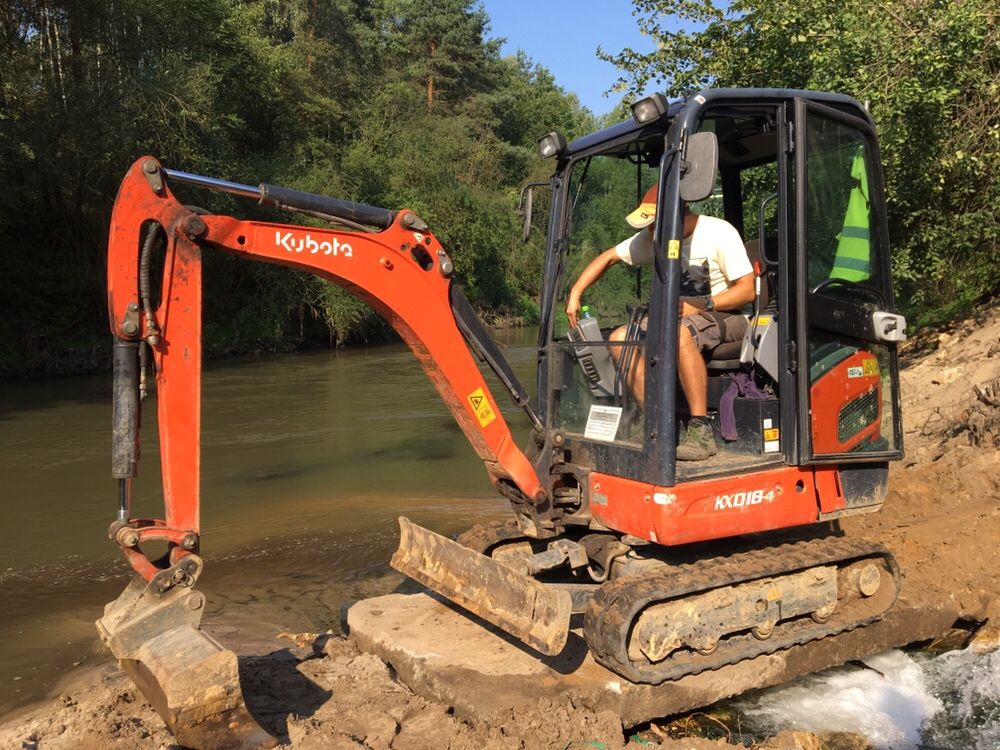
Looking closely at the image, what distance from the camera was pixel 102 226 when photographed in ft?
72.9

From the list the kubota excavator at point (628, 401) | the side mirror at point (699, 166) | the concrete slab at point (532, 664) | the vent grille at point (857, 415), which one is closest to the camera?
the kubota excavator at point (628, 401)

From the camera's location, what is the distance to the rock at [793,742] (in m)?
3.72

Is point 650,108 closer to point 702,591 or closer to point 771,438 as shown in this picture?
point 771,438

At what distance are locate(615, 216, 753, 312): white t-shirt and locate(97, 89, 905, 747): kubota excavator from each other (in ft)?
0.68

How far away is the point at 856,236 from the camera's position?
4605 mm

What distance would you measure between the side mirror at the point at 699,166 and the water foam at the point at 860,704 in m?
2.51

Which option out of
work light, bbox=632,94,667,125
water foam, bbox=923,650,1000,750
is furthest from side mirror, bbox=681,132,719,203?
water foam, bbox=923,650,1000,750

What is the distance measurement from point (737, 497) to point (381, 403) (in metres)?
11.8

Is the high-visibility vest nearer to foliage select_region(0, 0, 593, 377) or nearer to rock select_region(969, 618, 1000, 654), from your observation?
rock select_region(969, 618, 1000, 654)

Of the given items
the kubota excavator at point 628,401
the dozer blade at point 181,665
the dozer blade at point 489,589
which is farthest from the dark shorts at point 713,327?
the dozer blade at point 181,665

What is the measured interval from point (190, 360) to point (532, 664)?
209 cm

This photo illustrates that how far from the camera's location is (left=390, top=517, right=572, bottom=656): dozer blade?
3.76m

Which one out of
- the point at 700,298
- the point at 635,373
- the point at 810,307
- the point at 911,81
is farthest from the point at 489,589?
the point at 911,81

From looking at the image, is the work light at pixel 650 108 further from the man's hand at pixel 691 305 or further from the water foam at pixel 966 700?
the water foam at pixel 966 700
